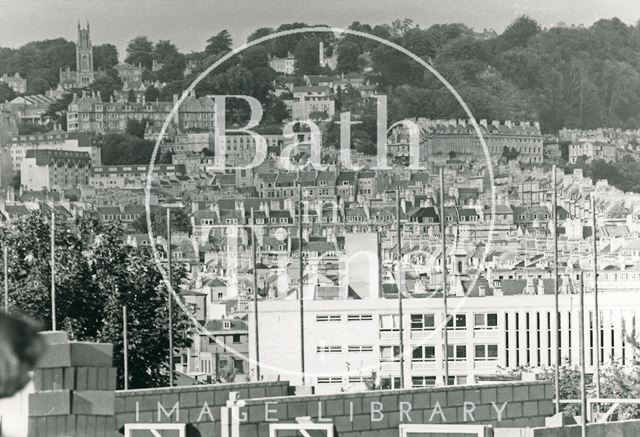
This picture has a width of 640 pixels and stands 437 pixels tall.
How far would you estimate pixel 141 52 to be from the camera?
11794cm

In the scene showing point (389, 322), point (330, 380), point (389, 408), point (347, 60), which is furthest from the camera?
point (347, 60)

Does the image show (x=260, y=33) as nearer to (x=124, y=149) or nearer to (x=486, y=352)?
(x=124, y=149)

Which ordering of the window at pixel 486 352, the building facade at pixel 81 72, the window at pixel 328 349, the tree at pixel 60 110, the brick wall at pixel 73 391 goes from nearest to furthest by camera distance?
the brick wall at pixel 73 391 < the window at pixel 486 352 < the window at pixel 328 349 < the building facade at pixel 81 72 < the tree at pixel 60 110

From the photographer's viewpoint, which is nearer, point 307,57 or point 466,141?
point 466,141

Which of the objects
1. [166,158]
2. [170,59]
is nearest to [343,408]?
[166,158]

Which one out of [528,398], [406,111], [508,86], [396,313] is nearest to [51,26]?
[406,111]

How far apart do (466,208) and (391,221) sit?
11.2 ft

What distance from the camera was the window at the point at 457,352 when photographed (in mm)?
50656

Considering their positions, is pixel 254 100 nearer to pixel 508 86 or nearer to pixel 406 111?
pixel 406 111

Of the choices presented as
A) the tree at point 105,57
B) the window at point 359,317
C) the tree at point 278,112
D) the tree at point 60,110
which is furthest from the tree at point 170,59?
the window at point 359,317

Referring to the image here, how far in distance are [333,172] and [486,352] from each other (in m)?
54.0

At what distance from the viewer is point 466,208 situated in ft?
333

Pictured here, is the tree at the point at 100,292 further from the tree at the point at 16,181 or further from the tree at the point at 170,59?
the tree at the point at 170,59

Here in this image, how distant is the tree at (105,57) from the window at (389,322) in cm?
6904
